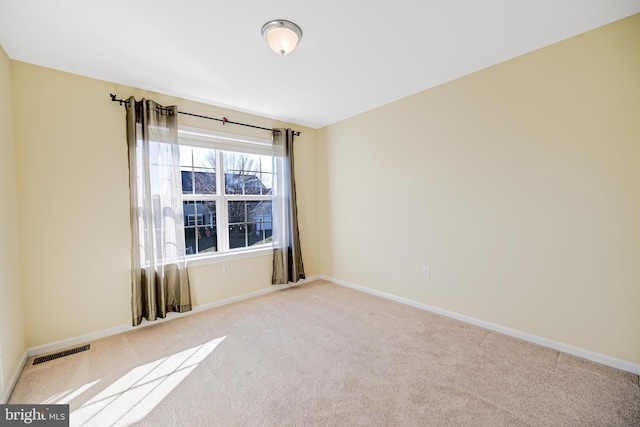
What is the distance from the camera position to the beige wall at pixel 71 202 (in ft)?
7.64

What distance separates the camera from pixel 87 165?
2.58m

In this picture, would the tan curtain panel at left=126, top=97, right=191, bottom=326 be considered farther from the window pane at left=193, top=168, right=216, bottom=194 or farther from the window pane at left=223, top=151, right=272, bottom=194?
the window pane at left=223, top=151, right=272, bottom=194

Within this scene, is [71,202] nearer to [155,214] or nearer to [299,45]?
[155,214]

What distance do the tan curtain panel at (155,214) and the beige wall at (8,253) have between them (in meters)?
0.78

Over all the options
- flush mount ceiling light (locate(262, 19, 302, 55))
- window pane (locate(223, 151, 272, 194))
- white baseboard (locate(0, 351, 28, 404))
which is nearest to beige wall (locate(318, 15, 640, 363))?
window pane (locate(223, 151, 272, 194))

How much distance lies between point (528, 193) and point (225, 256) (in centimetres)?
333

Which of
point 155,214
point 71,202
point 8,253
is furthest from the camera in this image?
point 155,214

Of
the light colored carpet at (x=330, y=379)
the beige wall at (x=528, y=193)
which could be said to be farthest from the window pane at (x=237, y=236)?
the beige wall at (x=528, y=193)

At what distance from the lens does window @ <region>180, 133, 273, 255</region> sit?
132 inches

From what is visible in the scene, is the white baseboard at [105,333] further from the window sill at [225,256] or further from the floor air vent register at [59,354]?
the window sill at [225,256]

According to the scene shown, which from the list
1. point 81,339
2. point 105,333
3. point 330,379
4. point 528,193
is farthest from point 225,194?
point 528,193

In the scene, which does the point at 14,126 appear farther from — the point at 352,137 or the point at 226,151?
the point at 352,137

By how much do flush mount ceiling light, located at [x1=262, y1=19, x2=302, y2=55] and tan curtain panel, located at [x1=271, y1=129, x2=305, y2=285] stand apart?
196 cm

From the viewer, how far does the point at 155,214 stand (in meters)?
2.88
